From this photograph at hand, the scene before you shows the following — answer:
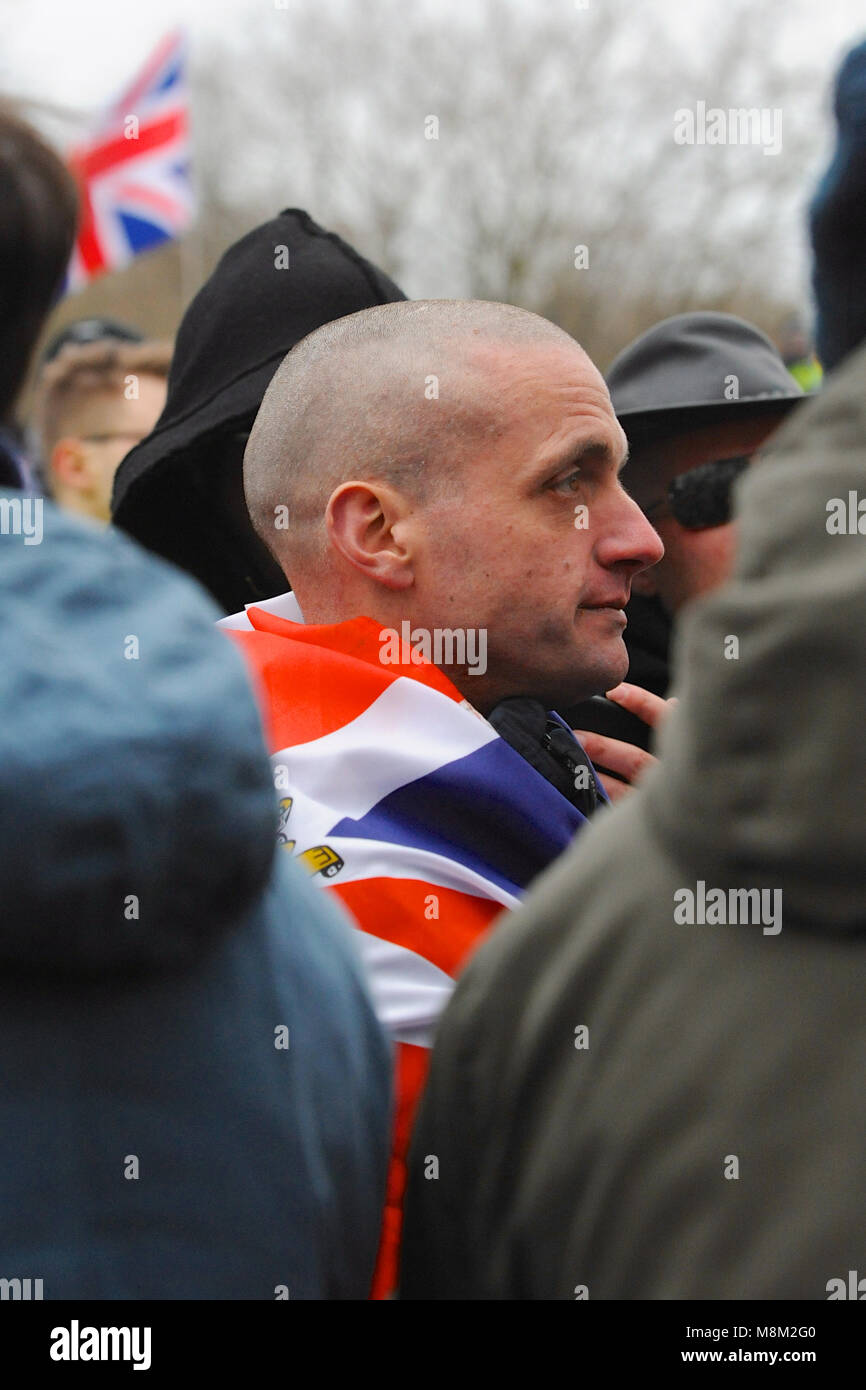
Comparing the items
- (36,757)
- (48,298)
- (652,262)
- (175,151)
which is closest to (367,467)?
(48,298)

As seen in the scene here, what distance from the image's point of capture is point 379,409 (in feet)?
8.06

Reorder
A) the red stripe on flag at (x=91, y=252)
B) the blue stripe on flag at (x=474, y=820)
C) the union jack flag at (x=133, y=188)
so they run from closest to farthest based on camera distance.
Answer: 1. the blue stripe on flag at (x=474, y=820)
2. the red stripe on flag at (x=91, y=252)
3. the union jack flag at (x=133, y=188)

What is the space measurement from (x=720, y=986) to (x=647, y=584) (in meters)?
2.38

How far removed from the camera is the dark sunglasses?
124 inches

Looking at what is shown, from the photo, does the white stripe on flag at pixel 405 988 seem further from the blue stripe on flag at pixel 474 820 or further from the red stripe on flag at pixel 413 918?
the blue stripe on flag at pixel 474 820

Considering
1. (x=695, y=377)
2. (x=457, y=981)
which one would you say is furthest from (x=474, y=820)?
(x=695, y=377)

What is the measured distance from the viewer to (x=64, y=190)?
1238 millimetres

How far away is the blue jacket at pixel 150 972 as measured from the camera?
3.00ft

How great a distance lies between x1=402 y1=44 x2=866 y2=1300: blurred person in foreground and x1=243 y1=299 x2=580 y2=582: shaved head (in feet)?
4.67

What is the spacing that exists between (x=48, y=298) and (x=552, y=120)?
69.1 feet

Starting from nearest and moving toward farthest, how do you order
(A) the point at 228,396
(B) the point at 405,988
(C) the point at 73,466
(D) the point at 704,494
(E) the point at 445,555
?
(B) the point at 405,988 → (E) the point at 445,555 → (A) the point at 228,396 → (D) the point at 704,494 → (C) the point at 73,466

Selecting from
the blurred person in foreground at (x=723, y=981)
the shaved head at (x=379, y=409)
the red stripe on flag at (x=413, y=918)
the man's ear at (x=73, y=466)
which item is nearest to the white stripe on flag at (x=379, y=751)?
the red stripe on flag at (x=413, y=918)

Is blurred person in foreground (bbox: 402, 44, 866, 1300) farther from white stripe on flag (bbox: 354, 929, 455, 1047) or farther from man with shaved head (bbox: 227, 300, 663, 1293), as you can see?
man with shaved head (bbox: 227, 300, 663, 1293)

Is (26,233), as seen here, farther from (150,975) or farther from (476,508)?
(476,508)
